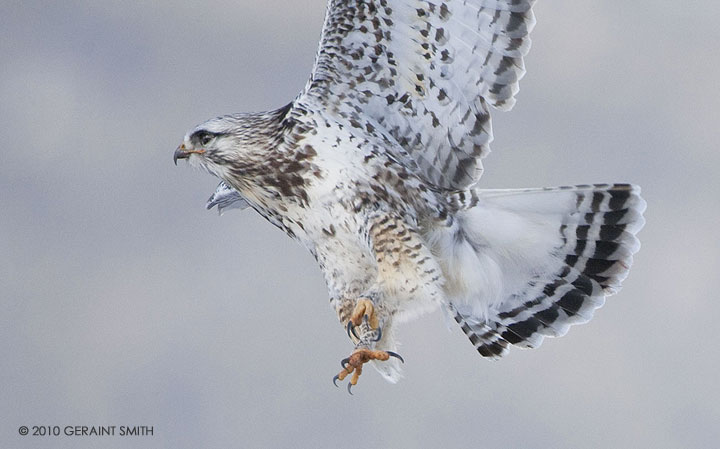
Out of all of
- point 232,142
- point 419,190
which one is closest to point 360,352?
point 419,190

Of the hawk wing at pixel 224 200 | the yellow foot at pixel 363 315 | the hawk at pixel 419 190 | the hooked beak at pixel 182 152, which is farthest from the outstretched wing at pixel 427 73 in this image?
the hawk wing at pixel 224 200

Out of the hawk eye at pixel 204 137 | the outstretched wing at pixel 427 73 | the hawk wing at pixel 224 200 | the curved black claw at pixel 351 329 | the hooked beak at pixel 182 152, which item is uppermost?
the outstretched wing at pixel 427 73

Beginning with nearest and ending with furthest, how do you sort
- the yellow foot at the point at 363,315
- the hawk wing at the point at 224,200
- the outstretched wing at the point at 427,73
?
the yellow foot at the point at 363,315 → the outstretched wing at the point at 427,73 → the hawk wing at the point at 224,200

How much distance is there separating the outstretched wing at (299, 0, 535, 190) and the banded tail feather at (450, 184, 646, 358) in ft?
0.87

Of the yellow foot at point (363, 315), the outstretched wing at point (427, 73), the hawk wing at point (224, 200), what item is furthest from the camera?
the hawk wing at point (224, 200)

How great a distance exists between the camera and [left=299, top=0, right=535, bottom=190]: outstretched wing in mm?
6004

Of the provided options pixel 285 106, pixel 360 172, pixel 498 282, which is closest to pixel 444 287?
pixel 498 282

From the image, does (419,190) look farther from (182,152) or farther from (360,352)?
(182,152)

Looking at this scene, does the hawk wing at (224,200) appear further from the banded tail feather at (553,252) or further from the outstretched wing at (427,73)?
the banded tail feather at (553,252)

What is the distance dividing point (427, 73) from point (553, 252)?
1.03 metres

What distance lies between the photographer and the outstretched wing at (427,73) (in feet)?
19.7

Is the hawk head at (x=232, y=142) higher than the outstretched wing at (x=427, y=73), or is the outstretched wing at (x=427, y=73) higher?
the outstretched wing at (x=427, y=73)

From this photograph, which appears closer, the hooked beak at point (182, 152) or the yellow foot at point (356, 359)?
the yellow foot at point (356, 359)

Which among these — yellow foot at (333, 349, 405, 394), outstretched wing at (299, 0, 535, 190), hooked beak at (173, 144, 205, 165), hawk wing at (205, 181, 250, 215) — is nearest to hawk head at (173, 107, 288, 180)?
hooked beak at (173, 144, 205, 165)
